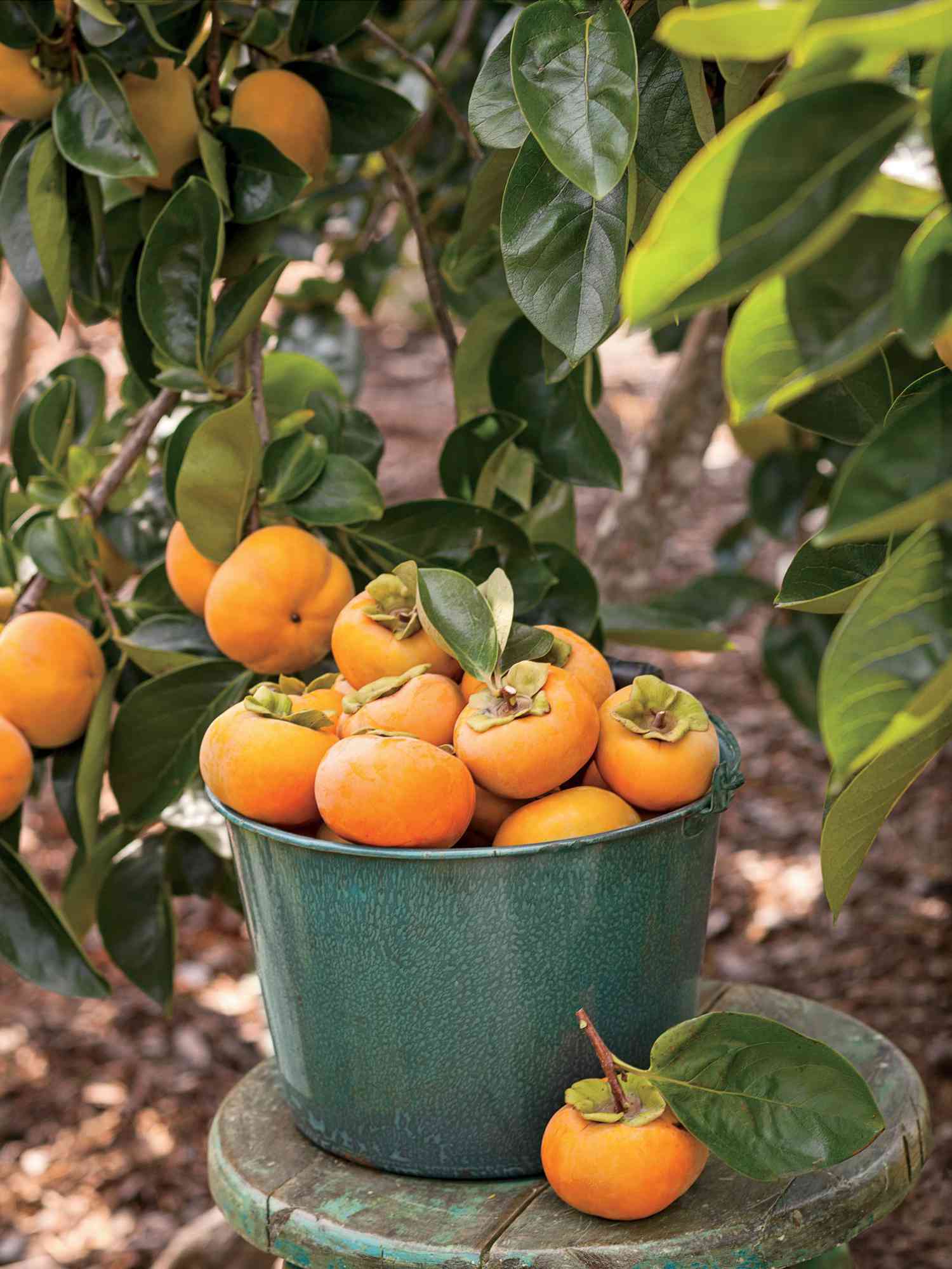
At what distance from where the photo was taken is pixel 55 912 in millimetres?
951

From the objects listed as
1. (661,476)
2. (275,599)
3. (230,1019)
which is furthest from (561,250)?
(230,1019)

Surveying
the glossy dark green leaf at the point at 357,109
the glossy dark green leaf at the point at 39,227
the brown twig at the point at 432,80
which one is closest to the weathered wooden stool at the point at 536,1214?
the glossy dark green leaf at the point at 39,227

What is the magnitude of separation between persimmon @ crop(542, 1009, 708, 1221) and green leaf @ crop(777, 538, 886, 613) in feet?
0.85

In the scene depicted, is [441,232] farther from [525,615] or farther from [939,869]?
[939,869]

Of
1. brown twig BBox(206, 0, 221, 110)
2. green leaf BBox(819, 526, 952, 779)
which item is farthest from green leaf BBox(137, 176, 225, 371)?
green leaf BBox(819, 526, 952, 779)

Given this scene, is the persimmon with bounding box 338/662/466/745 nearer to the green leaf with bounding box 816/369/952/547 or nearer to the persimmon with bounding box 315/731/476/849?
the persimmon with bounding box 315/731/476/849

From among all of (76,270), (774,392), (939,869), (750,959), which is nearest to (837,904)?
(774,392)

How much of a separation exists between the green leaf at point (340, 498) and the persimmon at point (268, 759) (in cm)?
22

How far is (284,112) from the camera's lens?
1034 mm

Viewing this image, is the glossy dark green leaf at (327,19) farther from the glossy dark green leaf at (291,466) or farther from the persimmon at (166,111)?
the glossy dark green leaf at (291,466)

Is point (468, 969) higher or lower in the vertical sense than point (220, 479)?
lower

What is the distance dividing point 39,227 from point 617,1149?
748 millimetres

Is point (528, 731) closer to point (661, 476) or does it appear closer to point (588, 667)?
point (588, 667)

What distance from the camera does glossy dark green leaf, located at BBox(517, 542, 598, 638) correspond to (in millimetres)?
1086
